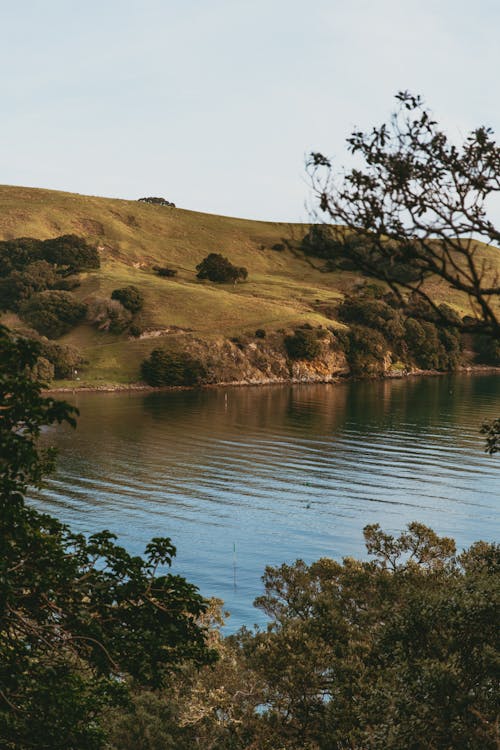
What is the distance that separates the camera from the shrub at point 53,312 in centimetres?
17788

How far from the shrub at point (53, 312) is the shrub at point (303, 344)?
48.8 meters

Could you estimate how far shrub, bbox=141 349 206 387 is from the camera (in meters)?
163

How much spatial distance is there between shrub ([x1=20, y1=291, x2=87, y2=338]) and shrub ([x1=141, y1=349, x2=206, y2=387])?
26.4 meters

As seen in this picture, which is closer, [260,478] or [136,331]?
[260,478]

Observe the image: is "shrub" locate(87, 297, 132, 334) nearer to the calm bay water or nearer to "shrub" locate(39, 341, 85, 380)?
"shrub" locate(39, 341, 85, 380)

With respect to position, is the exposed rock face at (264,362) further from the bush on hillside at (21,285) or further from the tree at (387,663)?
the tree at (387,663)

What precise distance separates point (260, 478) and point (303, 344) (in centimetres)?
9544

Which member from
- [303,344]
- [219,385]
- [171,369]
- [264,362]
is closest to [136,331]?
[171,369]

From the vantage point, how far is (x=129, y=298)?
608 ft

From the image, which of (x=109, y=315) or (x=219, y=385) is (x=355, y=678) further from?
(x=109, y=315)

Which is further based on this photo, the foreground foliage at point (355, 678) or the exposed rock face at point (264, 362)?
the exposed rock face at point (264, 362)

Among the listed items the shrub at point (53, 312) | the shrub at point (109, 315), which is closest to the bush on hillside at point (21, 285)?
the shrub at point (53, 312)

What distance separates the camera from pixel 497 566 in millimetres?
21938

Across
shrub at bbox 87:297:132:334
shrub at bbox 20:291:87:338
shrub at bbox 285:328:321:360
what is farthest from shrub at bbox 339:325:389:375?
shrub at bbox 20:291:87:338
